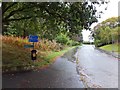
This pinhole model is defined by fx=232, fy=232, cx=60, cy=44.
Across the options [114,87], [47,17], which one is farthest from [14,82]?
[47,17]

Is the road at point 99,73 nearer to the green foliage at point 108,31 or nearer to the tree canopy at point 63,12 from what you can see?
the tree canopy at point 63,12

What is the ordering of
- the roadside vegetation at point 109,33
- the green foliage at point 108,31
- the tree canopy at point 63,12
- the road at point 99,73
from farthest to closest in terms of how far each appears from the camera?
the green foliage at point 108,31 < the roadside vegetation at point 109,33 < the tree canopy at point 63,12 < the road at point 99,73

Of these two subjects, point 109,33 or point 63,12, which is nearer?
point 63,12

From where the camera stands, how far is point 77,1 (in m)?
12.9

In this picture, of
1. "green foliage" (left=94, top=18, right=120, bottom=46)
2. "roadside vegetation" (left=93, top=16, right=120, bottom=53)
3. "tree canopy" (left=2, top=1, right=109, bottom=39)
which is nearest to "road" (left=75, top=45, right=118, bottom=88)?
"tree canopy" (left=2, top=1, right=109, bottom=39)

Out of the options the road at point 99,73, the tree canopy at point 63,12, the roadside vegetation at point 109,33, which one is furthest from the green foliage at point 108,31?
the tree canopy at point 63,12

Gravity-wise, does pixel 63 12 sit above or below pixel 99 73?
above

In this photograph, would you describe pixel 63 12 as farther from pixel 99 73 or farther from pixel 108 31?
pixel 108 31

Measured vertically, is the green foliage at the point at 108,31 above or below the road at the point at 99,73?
above

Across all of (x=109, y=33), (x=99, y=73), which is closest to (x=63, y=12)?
(x=99, y=73)

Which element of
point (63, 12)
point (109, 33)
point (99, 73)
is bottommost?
point (99, 73)

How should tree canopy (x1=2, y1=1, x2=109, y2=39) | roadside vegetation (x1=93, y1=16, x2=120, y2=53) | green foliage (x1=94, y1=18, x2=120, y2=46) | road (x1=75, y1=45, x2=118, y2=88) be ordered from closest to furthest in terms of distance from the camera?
road (x1=75, y1=45, x2=118, y2=88) → tree canopy (x1=2, y1=1, x2=109, y2=39) → roadside vegetation (x1=93, y1=16, x2=120, y2=53) → green foliage (x1=94, y1=18, x2=120, y2=46)

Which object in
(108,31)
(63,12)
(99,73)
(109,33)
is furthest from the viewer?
(108,31)

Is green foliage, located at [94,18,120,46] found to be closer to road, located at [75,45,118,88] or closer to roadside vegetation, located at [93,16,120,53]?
roadside vegetation, located at [93,16,120,53]
